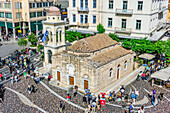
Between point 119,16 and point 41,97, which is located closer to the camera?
point 41,97

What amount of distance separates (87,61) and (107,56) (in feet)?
17.9

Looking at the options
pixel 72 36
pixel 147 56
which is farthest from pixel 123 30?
pixel 72 36

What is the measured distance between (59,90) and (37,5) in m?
44.7

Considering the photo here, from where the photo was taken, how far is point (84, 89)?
3597 centimetres

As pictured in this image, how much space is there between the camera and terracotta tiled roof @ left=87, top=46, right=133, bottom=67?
1400 inches

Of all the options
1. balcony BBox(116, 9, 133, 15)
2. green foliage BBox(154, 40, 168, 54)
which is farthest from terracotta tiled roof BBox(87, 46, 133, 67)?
balcony BBox(116, 9, 133, 15)

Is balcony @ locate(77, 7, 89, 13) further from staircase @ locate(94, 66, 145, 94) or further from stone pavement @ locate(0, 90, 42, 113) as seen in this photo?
stone pavement @ locate(0, 90, 42, 113)

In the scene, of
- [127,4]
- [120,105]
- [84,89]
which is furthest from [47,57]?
[127,4]

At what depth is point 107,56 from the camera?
3850 centimetres

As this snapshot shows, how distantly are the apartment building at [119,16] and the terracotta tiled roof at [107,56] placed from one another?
10339 mm

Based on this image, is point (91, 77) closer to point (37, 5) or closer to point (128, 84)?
point (128, 84)

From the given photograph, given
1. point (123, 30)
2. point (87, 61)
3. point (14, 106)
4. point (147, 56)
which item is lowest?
point (14, 106)

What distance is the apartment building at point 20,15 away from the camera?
65.5 metres

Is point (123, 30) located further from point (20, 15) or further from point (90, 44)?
point (20, 15)
